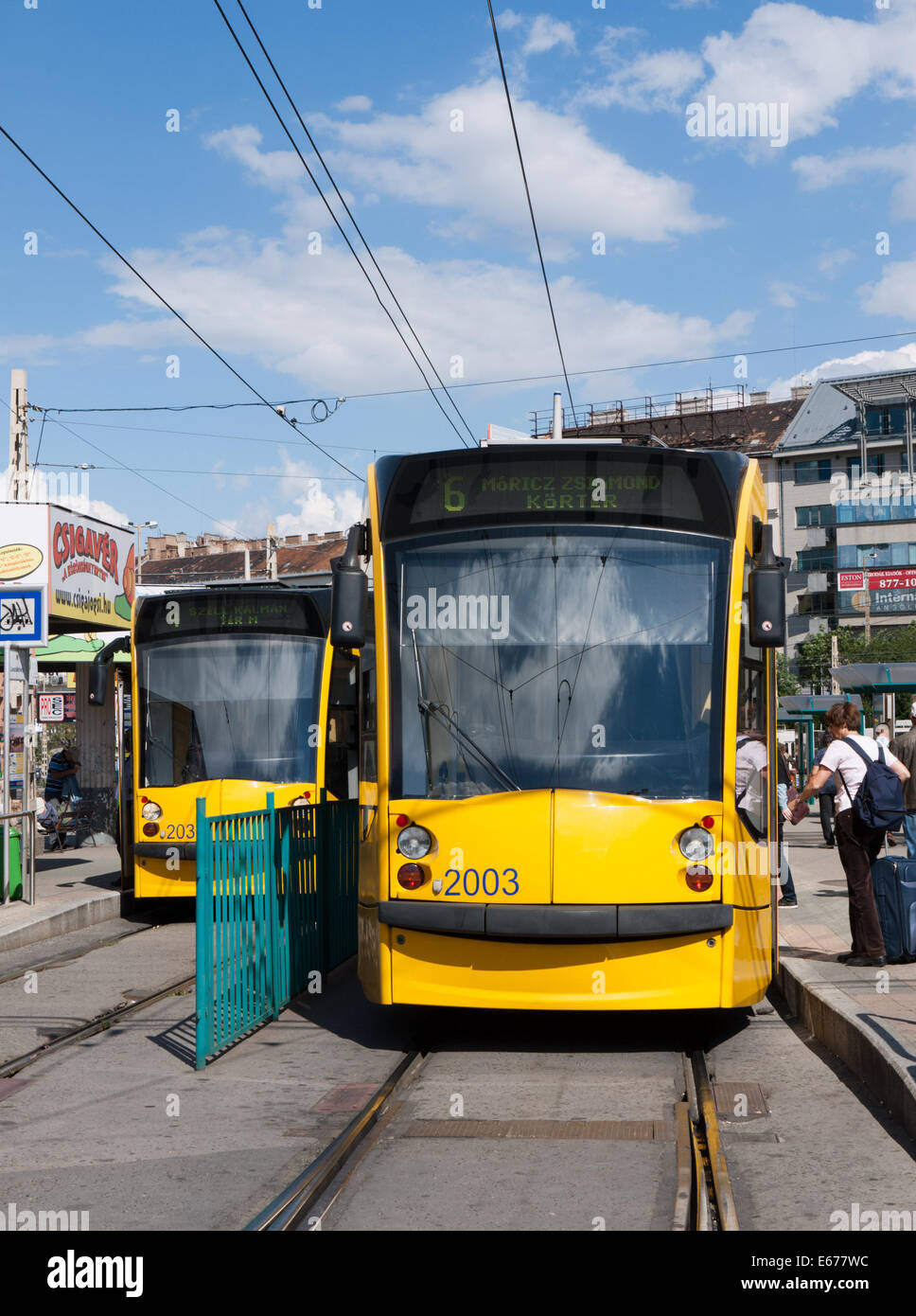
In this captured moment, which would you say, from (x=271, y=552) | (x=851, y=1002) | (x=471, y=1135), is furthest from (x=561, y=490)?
(x=271, y=552)

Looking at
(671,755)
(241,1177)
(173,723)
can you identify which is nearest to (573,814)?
(671,755)

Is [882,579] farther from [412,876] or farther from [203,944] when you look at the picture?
[203,944]

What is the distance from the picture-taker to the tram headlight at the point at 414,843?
26.0 ft

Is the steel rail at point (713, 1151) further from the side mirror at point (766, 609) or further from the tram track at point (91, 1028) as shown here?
the tram track at point (91, 1028)

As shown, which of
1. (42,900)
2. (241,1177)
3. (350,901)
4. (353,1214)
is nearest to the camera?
(353,1214)

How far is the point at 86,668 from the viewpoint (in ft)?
91.3

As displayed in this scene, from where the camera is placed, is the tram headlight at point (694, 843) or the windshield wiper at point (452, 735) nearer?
the tram headlight at point (694, 843)

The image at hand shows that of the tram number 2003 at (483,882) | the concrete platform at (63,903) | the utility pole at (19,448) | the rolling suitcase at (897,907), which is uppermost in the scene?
the utility pole at (19,448)

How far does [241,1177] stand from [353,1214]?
0.71m

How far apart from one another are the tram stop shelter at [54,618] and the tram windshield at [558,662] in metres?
7.38

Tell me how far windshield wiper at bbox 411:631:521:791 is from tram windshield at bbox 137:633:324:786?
6.58m

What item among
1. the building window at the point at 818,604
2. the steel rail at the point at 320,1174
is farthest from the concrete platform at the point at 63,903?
the building window at the point at 818,604
